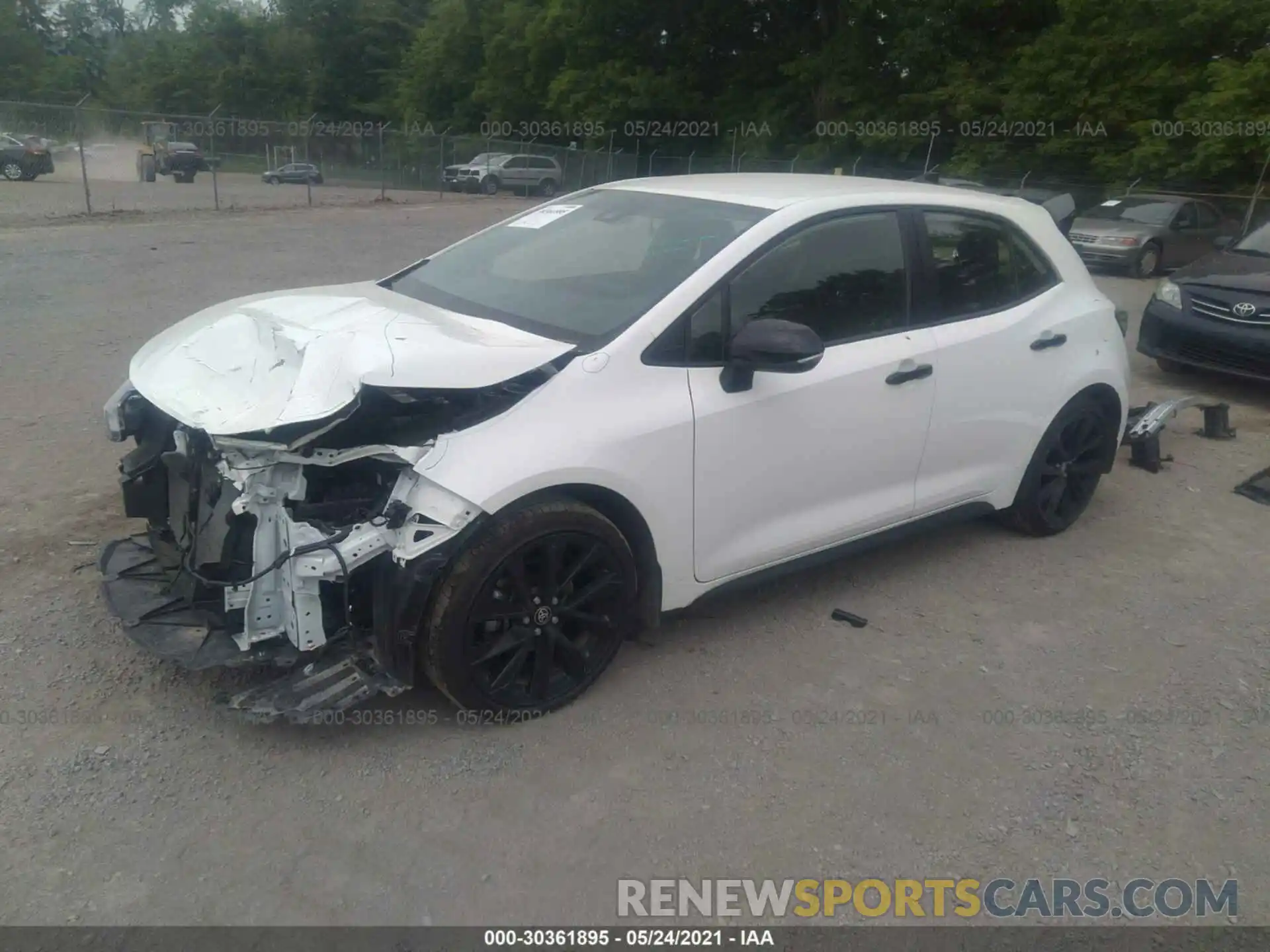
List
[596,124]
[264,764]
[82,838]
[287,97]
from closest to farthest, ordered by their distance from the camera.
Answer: [82,838] < [264,764] < [596,124] < [287,97]

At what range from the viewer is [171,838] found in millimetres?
2865

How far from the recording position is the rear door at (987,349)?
172 inches

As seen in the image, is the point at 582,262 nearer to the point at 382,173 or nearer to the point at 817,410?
the point at 817,410

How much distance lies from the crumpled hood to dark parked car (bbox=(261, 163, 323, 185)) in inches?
1058

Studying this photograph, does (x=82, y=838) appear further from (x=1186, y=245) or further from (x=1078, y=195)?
(x=1078, y=195)

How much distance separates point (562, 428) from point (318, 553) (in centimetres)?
84

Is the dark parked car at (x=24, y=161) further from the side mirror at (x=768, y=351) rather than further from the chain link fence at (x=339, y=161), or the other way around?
the side mirror at (x=768, y=351)

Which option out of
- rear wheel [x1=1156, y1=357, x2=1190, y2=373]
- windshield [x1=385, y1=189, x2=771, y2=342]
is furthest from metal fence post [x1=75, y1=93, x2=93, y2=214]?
rear wheel [x1=1156, y1=357, x2=1190, y2=373]

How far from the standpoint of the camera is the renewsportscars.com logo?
2.76 metres

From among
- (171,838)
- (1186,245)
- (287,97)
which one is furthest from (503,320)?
(287,97)

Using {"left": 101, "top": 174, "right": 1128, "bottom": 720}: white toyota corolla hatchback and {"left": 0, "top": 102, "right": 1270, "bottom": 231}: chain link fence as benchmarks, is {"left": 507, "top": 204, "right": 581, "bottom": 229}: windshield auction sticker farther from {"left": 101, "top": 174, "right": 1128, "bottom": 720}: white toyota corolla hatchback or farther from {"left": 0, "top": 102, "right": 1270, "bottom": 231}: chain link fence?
{"left": 0, "top": 102, "right": 1270, "bottom": 231}: chain link fence

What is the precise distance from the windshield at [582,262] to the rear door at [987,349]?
1048 mm

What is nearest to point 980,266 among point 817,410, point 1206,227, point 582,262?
point 817,410

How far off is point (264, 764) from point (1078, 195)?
26.1 meters
